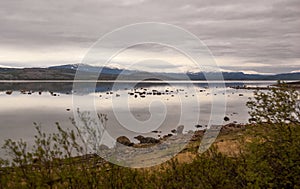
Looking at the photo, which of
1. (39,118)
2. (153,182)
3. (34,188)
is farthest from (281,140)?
(39,118)

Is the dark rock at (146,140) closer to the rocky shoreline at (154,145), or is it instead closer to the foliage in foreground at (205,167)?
the rocky shoreline at (154,145)

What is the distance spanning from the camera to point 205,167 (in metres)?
8.98

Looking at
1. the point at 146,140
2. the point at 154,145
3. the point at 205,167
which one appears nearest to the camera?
the point at 205,167

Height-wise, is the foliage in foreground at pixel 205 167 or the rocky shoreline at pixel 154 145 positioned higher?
the foliage in foreground at pixel 205 167

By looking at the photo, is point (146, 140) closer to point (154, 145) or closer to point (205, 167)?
point (154, 145)

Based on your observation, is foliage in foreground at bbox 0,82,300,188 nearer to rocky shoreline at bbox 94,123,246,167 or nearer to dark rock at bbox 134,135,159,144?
rocky shoreline at bbox 94,123,246,167

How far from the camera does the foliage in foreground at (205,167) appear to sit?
7.89 m

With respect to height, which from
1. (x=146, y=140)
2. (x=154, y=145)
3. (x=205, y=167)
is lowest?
(x=154, y=145)

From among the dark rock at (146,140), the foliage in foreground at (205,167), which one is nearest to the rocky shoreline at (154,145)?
the dark rock at (146,140)

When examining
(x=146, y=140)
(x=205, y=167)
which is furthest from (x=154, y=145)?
(x=205, y=167)

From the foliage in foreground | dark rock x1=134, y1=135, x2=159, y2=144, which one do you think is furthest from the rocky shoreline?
the foliage in foreground

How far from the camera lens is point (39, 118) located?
149 ft

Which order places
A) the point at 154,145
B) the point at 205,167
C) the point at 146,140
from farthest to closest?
the point at 146,140, the point at 154,145, the point at 205,167

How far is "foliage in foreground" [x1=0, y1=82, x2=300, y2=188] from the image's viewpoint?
789 centimetres
